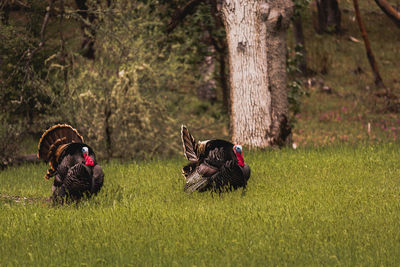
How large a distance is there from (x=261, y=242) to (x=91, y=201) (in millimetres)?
3405

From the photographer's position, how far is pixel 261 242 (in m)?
6.50

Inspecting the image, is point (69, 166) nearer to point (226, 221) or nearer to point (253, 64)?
point (226, 221)

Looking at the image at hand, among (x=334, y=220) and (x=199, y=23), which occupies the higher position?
(x=199, y=23)

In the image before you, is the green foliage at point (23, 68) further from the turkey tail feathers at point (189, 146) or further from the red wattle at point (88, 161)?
the red wattle at point (88, 161)

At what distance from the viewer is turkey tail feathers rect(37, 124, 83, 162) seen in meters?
8.91

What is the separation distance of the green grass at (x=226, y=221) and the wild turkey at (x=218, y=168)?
0.19 m

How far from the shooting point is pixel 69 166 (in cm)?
845

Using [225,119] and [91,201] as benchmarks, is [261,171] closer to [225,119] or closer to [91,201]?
[91,201]

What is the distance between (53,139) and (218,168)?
2691 mm

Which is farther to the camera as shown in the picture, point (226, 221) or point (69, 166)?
point (69, 166)

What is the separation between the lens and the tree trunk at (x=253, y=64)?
12273 millimetres

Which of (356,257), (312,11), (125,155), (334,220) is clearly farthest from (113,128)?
(312,11)

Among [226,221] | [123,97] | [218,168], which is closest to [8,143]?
[123,97]

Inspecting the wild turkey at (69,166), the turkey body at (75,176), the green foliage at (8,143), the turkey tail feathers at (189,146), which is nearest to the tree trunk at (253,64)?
the turkey tail feathers at (189,146)
